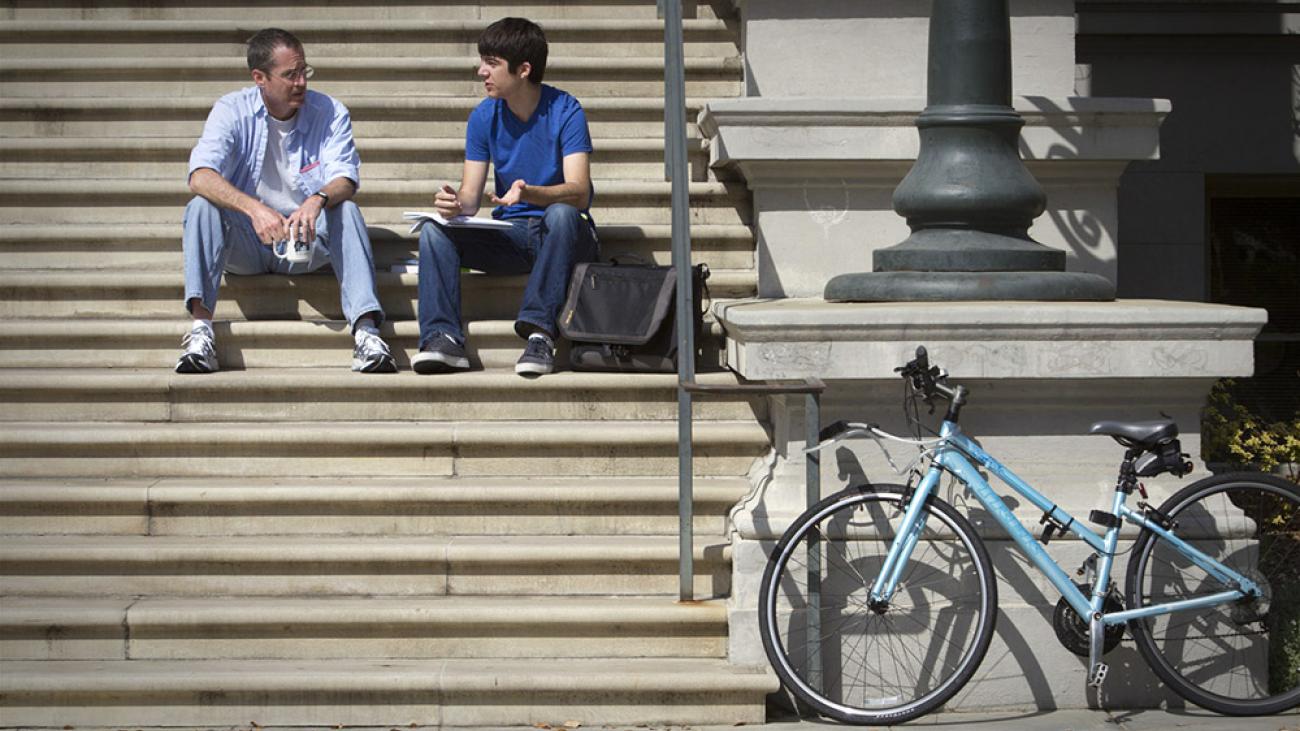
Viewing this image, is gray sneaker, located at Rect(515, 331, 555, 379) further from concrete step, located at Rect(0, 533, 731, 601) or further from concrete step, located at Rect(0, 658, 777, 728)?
concrete step, located at Rect(0, 658, 777, 728)

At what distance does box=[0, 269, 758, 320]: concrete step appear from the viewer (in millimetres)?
7223

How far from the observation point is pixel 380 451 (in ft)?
21.0

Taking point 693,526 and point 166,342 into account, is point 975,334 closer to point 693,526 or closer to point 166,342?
point 693,526

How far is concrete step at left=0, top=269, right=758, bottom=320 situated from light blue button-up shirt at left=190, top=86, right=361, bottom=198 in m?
0.43

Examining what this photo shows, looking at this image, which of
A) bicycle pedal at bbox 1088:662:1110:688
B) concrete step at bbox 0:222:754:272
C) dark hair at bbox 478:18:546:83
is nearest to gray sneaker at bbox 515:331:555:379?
concrete step at bbox 0:222:754:272

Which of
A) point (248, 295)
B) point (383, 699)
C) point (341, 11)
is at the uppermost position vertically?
point (341, 11)

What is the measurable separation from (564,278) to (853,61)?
1.96 m

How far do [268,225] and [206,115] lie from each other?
163 centimetres

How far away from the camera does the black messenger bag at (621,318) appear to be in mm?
6574

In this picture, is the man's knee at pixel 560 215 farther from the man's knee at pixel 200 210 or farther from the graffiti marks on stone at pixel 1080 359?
the graffiti marks on stone at pixel 1080 359

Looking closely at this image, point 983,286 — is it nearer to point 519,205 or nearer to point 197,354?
point 519,205

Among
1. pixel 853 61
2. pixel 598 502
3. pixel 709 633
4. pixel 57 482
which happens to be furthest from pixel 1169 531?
pixel 57 482

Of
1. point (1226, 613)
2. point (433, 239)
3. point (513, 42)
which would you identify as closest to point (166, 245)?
point (433, 239)

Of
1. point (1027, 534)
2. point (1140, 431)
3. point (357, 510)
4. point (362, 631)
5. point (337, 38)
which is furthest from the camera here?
point (337, 38)
